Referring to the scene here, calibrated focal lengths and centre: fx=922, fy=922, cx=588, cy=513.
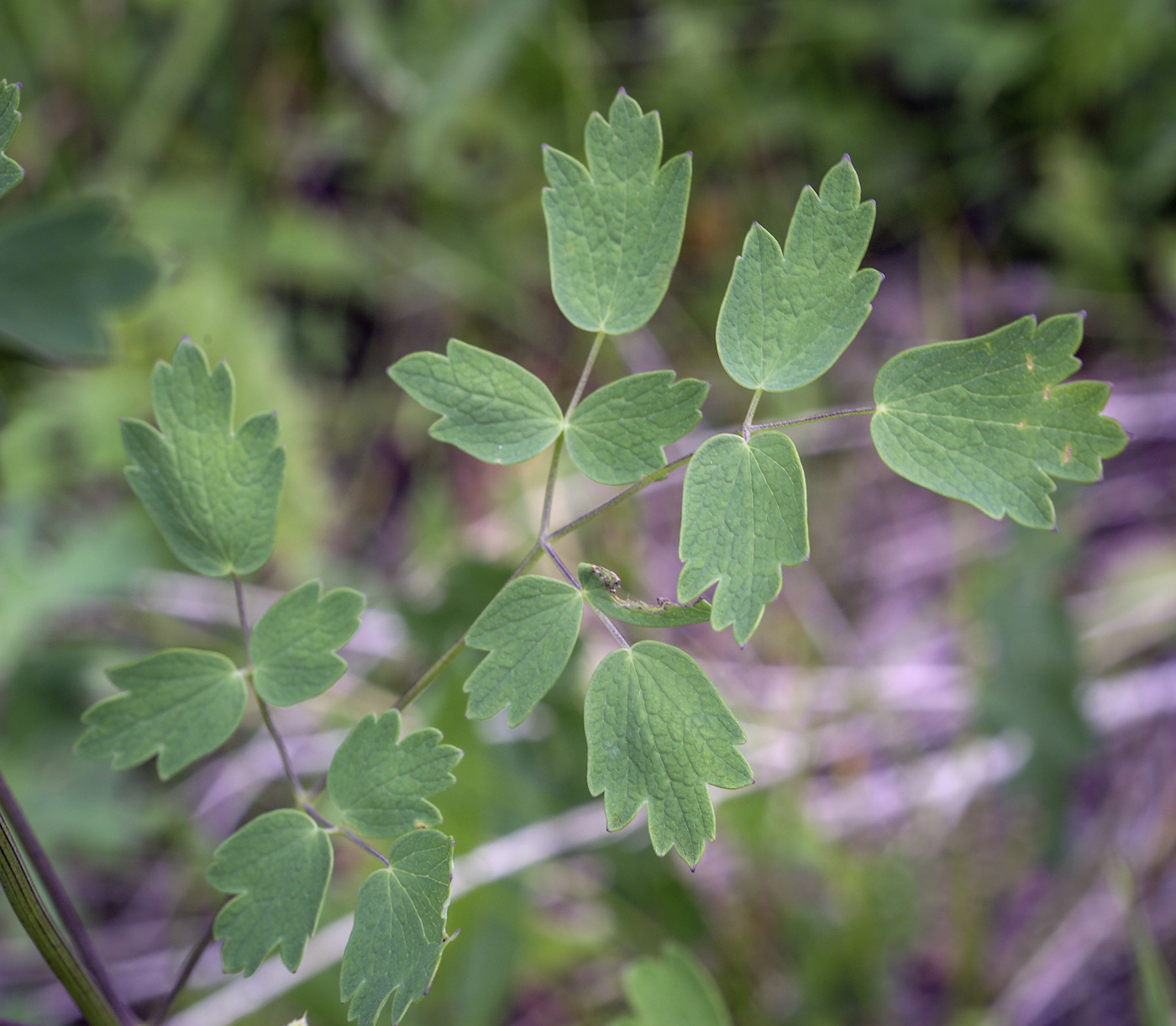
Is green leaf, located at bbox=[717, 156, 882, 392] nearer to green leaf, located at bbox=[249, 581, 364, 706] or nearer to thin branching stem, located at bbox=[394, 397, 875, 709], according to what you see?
thin branching stem, located at bbox=[394, 397, 875, 709]

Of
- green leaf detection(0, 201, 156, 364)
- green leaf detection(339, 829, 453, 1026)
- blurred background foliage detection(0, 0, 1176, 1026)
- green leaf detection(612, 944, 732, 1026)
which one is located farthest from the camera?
blurred background foliage detection(0, 0, 1176, 1026)

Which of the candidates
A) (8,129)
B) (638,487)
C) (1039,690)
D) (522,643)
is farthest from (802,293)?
(1039,690)

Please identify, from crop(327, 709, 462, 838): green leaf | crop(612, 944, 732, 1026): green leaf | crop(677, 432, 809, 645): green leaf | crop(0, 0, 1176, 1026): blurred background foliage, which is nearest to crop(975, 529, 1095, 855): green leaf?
crop(0, 0, 1176, 1026): blurred background foliage

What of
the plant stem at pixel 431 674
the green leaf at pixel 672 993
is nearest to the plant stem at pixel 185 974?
the plant stem at pixel 431 674

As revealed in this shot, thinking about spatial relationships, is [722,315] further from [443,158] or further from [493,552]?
[443,158]

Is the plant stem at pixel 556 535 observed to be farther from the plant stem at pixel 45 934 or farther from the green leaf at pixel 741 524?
the plant stem at pixel 45 934

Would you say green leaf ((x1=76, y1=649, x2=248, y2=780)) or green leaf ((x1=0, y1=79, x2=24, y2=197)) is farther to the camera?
green leaf ((x1=76, y1=649, x2=248, y2=780))

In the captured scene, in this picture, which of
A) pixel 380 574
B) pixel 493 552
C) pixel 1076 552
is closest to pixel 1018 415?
pixel 1076 552
